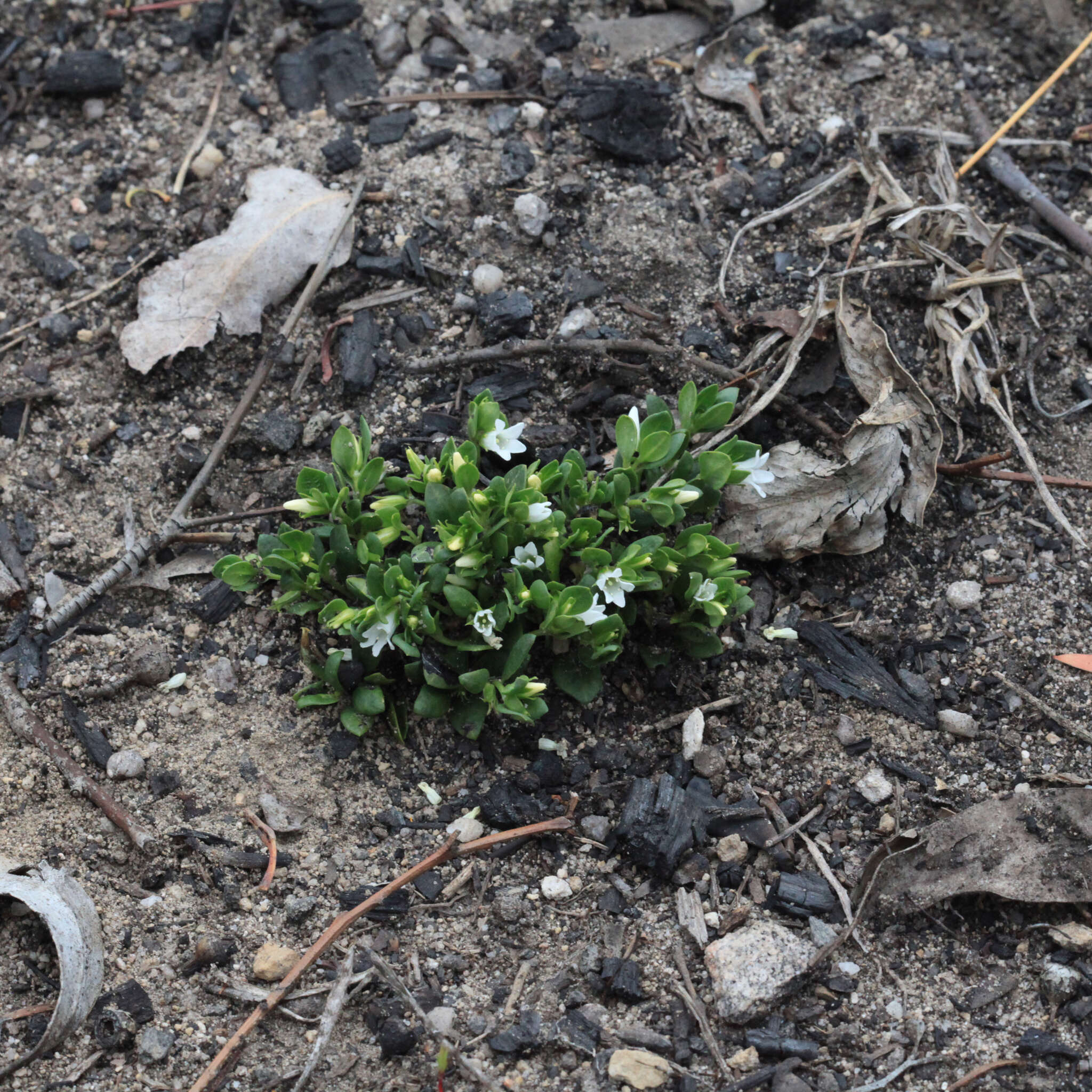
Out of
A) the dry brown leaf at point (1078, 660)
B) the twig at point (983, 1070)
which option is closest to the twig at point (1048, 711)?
the dry brown leaf at point (1078, 660)

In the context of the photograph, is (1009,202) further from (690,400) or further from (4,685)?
(4,685)

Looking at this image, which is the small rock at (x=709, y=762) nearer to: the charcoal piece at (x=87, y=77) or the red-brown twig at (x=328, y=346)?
the red-brown twig at (x=328, y=346)

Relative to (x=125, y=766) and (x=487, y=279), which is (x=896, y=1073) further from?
(x=487, y=279)

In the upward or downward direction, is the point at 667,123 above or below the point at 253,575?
above

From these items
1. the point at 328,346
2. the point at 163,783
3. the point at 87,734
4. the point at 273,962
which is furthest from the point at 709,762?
the point at 328,346

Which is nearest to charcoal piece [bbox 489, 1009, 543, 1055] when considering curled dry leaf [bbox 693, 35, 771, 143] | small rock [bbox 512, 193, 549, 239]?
small rock [bbox 512, 193, 549, 239]

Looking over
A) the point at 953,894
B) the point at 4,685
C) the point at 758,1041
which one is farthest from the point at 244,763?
the point at 953,894
